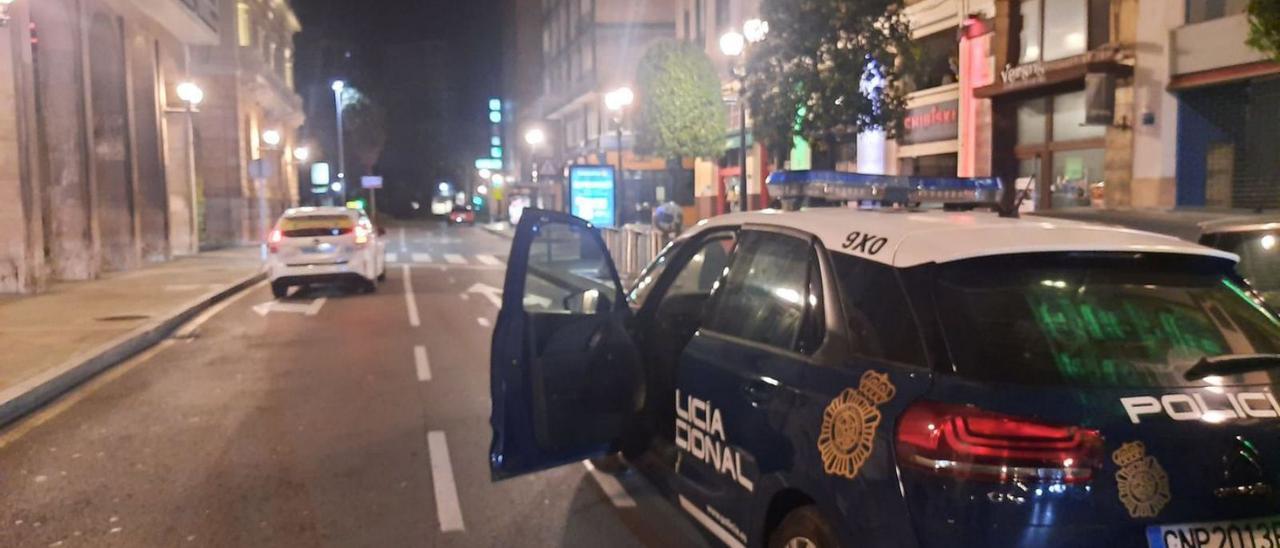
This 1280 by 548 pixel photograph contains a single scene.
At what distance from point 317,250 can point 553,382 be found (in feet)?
43.6

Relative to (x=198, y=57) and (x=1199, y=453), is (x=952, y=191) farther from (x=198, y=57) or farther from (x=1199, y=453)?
(x=198, y=57)

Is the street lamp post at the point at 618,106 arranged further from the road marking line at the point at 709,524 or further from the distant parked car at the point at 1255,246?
the road marking line at the point at 709,524

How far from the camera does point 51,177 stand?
765 inches

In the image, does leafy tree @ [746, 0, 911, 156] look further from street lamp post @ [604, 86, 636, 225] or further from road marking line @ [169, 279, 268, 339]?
street lamp post @ [604, 86, 636, 225]

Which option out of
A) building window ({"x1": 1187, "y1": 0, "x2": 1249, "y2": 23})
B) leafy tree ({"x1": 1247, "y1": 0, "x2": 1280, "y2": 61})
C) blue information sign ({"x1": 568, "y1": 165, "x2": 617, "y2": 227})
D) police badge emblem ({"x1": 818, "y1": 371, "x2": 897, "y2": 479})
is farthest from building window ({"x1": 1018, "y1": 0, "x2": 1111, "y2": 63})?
police badge emblem ({"x1": 818, "y1": 371, "x2": 897, "y2": 479})

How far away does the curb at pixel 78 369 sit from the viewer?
27.3 ft

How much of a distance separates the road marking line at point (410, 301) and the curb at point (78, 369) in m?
3.08

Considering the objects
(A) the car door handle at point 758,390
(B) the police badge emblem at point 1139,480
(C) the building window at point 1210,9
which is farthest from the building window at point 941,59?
(B) the police badge emblem at point 1139,480

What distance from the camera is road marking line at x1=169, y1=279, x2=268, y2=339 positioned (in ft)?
44.3

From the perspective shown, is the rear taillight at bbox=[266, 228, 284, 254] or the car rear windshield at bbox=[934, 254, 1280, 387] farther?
the rear taillight at bbox=[266, 228, 284, 254]

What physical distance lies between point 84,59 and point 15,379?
1300cm

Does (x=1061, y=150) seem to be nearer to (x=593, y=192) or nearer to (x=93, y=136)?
(x=593, y=192)

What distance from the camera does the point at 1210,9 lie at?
46.9 feet

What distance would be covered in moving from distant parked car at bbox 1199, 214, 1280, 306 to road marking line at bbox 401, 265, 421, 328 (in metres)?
9.87
